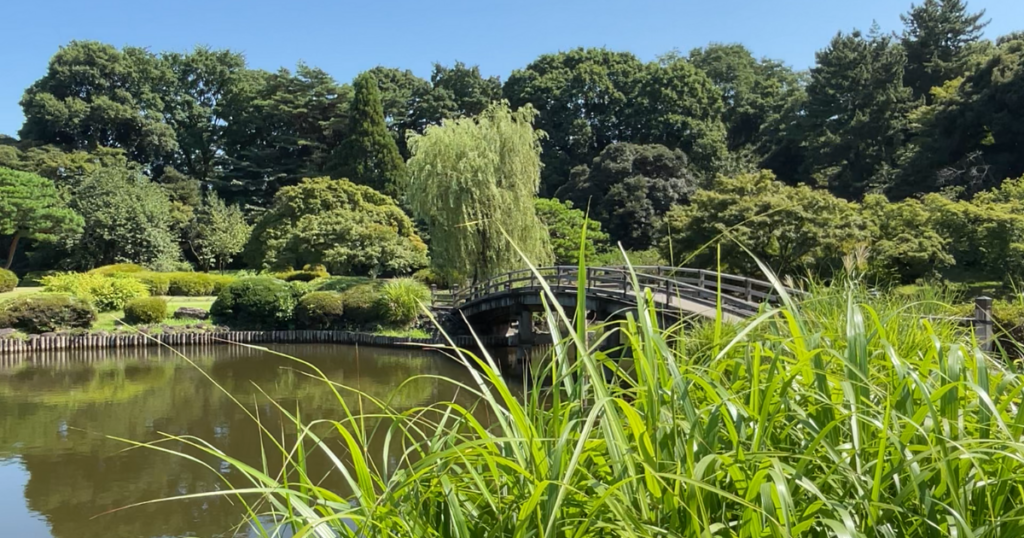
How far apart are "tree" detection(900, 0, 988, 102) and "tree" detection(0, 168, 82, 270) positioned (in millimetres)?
36214

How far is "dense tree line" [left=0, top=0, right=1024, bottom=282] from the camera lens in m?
23.7

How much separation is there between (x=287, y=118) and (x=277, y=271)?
1566 centimetres

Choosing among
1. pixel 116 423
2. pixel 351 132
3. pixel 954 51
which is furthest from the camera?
pixel 351 132

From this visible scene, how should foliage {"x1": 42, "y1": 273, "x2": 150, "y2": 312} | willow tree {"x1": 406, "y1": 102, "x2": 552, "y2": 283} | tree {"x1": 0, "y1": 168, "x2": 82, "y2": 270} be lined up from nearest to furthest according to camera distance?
willow tree {"x1": 406, "y1": 102, "x2": 552, "y2": 283}, foliage {"x1": 42, "y1": 273, "x2": 150, "y2": 312}, tree {"x1": 0, "y1": 168, "x2": 82, "y2": 270}

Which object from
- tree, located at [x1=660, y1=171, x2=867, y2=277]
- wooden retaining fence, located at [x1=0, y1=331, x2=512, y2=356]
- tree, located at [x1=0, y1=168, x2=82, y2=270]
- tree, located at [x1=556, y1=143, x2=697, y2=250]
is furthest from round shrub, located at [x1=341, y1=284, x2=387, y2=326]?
tree, located at [x1=0, y1=168, x2=82, y2=270]

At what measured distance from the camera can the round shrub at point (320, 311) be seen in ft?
63.5

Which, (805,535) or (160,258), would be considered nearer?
(805,535)

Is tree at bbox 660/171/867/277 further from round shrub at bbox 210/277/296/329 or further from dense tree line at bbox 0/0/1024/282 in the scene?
round shrub at bbox 210/277/296/329

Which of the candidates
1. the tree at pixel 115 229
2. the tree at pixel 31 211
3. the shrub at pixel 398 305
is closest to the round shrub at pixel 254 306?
the shrub at pixel 398 305

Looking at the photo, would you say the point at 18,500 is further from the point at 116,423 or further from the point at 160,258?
the point at 160,258

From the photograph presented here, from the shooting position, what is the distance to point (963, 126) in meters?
23.0

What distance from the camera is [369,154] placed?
34594mm

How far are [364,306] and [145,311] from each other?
5.71 metres

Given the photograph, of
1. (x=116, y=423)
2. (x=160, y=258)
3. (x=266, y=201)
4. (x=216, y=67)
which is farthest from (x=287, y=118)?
(x=116, y=423)
